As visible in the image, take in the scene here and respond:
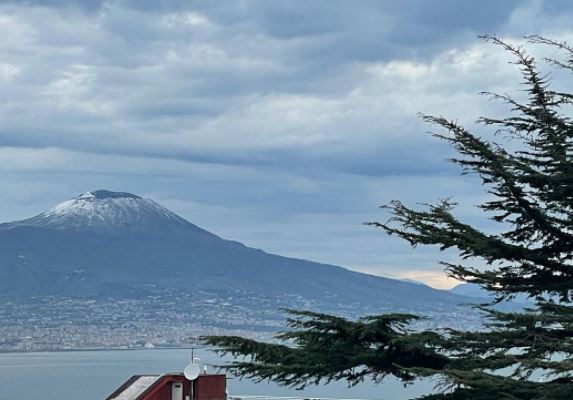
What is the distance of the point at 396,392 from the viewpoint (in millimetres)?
104625

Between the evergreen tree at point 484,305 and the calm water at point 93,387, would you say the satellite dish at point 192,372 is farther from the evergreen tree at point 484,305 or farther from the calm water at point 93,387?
the calm water at point 93,387

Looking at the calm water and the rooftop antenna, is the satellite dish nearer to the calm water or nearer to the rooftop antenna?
the rooftop antenna

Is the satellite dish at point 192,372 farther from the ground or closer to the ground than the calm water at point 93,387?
farther from the ground

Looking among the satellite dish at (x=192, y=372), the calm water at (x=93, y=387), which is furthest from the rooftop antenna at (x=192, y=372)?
the calm water at (x=93, y=387)

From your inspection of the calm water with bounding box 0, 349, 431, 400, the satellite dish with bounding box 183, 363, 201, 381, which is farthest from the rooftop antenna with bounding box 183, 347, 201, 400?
the calm water with bounding box 0, 349, 431, 400

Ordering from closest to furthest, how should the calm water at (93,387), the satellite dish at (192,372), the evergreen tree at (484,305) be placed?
the evergreen tree at (484,305) → the satellite dish at (192,372) → the calm water at (93,387)

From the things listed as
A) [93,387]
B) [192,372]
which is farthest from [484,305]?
[93,387]

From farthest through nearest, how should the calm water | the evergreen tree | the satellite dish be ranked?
the calm water
the satellite dish
the evergreen tree

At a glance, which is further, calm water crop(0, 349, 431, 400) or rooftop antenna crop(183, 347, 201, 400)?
calm water crop(0, 349, 431, 400)

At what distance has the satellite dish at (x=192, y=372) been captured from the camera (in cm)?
2045

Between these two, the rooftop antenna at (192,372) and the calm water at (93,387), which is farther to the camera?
the calm water at (93,387)

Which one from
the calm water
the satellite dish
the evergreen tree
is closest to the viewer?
the evergreen tree

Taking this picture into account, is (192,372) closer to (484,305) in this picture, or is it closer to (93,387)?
(484,305)

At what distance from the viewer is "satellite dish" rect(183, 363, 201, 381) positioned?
20.5m
